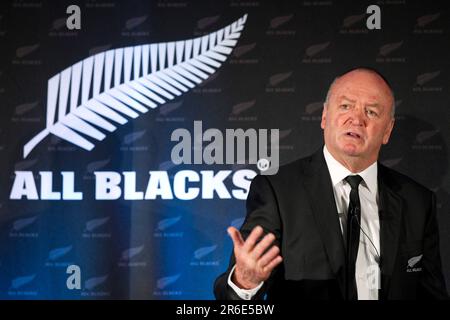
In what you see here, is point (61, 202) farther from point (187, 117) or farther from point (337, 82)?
point (337, 82)

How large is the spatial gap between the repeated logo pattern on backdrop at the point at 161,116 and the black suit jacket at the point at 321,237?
66 centimetres

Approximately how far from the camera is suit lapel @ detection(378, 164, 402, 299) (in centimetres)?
399

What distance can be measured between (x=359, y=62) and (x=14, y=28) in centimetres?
268

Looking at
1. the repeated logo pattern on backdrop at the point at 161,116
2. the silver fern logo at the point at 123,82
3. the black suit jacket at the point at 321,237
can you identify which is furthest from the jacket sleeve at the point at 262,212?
the silver fern logo at the point at 123,82

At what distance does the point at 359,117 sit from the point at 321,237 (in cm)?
83

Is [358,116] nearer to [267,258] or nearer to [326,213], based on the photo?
[326,213]

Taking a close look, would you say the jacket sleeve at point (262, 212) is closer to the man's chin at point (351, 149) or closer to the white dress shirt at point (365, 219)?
the white dress shirt at point (365, 219)

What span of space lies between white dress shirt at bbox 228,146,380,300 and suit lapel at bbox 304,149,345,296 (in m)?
0.06

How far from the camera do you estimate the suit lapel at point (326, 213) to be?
391cm

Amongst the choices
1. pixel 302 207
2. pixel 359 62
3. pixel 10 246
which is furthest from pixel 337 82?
pixel 10 246

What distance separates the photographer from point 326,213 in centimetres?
398

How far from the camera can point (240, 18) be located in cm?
485

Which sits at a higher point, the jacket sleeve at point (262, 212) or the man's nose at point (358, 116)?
the man's nose at point (358, 116)
